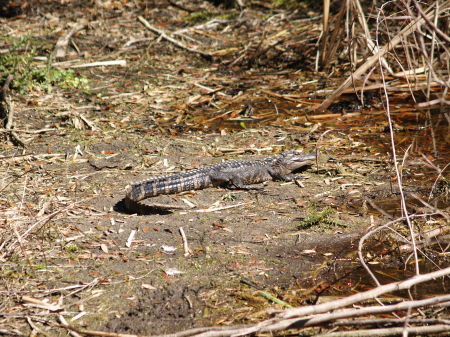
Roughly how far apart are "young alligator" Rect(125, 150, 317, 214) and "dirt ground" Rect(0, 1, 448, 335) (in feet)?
0.46

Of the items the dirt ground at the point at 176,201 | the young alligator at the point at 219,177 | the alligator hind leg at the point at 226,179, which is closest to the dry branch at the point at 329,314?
the dirt ground at the point at 176,201

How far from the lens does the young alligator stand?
18.4ft

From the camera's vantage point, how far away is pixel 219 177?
6.51 meters

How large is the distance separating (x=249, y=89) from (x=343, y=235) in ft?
18.9

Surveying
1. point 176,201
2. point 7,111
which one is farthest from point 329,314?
point 7,111

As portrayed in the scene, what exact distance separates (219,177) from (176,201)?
78 centimetres

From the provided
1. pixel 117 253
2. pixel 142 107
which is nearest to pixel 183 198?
pixel 117 253

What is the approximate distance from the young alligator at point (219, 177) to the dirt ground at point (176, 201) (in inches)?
5.5

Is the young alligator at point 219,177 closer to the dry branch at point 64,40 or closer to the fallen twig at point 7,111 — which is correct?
the fallen twig at point 7,111

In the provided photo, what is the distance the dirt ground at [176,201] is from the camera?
3852 millimetres

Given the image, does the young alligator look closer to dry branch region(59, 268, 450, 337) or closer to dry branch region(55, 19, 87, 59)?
dry branch region(59, 268, 450, 337)

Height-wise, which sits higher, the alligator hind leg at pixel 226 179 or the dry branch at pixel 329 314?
the dry branch at pixel 329 314

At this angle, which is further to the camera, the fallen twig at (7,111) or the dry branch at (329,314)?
the fallen twig at (7,111)

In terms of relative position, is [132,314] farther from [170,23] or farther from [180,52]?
[170,23]
